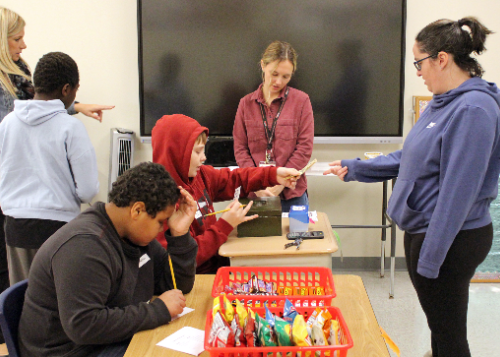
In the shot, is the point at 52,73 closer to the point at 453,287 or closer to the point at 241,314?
the point at 241,314

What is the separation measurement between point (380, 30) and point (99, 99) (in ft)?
7.41

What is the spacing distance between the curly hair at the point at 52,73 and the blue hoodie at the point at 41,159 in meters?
0.07

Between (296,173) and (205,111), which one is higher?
(205,111)

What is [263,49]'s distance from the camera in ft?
10.6

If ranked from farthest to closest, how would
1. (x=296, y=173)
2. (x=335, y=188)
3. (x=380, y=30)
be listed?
(x=335, y=188) → (x=380, y=30) → (x=296, y=173)

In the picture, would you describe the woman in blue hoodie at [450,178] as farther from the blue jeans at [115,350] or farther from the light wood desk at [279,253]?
the blue jeans at [115,350]

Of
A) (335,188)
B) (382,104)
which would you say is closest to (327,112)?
(382,104)

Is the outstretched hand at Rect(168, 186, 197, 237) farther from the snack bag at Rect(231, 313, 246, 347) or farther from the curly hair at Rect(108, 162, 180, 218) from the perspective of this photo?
the snack bag at Rect(231, 313, 246, 347)

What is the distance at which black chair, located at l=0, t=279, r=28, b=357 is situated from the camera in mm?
1197

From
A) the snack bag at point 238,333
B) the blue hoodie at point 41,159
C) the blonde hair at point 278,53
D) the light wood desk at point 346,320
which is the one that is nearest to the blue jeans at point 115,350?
the light wood desk at point 346,320

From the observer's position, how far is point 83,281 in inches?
43.3

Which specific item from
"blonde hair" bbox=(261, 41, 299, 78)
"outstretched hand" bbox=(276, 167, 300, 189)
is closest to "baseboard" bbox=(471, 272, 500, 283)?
"outstretched hand" bbox=(276, 167, 300, 189)

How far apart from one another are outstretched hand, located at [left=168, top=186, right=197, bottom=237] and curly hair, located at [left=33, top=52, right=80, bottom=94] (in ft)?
3.03

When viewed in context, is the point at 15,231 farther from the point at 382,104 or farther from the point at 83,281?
the point at 382,104
